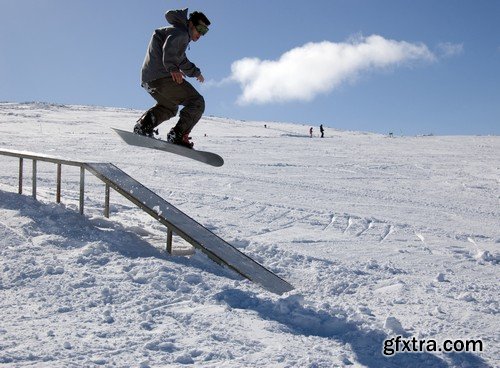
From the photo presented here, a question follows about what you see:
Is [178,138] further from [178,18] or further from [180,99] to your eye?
[178,18]

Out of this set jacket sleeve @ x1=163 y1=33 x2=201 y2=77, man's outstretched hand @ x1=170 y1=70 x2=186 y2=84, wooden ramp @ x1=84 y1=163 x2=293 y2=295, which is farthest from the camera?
man's outstretched hand @ x1=170 y1=70 x2=186 y2=84

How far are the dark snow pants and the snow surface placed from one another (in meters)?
1.55

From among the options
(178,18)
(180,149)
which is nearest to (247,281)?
(180,149)

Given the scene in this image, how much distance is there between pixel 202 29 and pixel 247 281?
2917mm

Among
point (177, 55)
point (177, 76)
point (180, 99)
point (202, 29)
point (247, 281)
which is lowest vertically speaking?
point (247, 281)

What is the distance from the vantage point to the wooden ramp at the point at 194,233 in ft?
16.3

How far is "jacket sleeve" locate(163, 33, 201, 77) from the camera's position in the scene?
5559 mm

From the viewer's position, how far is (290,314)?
13.6 feet

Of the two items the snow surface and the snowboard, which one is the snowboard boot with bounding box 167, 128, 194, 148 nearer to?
the snowboard

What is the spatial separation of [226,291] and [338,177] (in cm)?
902

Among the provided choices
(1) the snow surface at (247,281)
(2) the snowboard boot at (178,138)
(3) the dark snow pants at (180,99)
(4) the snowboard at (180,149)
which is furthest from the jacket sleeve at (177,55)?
(1) the snow surface at (247,281)

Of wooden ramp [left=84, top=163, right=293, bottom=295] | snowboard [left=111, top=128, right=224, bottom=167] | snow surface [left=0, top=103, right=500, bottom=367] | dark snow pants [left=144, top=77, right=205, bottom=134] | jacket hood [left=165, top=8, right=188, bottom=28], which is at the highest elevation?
jacket hood [left=165, top=8, right=188, bottom=28]

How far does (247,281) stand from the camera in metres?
4.88

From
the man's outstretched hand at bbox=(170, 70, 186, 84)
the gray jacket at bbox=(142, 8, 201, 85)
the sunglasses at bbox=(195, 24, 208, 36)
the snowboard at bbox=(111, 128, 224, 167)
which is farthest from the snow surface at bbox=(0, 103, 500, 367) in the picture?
the sunglasses at bbox=(195, 24, 208, 36)
